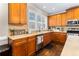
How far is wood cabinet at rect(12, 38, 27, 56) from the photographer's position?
A: 2551 mm

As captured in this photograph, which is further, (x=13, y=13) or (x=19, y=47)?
(x=13, y=13)

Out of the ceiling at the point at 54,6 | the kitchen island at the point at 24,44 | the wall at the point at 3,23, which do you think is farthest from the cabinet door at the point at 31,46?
the ceiling at the point at 54,6

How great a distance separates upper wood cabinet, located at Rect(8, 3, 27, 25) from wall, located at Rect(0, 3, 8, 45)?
0.19m

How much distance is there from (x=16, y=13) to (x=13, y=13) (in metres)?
0.10

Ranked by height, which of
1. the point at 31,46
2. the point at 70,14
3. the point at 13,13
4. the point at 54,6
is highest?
the point at 54,6

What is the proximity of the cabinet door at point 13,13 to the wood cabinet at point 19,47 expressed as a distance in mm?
670

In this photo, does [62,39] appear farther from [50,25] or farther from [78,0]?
[78,0]

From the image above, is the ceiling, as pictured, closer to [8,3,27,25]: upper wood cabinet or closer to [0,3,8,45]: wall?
[8,3,27,25]: upper wood cabinet

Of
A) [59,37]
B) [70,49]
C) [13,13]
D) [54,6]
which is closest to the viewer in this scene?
[70,49]

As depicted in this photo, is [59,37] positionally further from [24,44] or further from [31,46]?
[24,44]

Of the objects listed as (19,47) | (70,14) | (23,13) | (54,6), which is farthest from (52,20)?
(19,47)

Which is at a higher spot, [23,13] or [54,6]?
[54,6]

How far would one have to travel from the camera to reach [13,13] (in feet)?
10.1

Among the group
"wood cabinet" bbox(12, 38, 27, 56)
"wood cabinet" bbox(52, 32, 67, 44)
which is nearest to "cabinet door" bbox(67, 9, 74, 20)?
"wood cabinet" bbox(52, 32, 67, 44)
